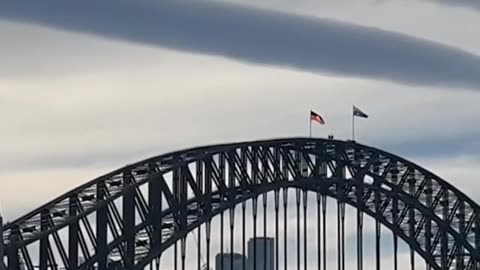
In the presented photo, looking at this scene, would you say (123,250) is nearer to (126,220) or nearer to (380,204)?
(126,220)

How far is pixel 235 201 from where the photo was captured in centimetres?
15550

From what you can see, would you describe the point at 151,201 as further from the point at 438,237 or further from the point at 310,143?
the point at 438,237

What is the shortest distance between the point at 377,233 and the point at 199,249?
1095 inches

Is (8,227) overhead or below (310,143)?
below

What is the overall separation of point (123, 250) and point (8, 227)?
8483 millimetres

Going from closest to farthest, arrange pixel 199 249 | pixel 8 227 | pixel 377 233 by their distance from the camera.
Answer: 1. pixel 8 227
2. pixel 199 249
3. pixel 377 233

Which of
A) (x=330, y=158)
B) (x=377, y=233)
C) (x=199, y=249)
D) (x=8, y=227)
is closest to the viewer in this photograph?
(x=8, y=227)

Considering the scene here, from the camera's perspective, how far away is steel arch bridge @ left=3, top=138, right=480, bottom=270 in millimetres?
144888

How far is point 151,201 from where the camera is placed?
14800cm

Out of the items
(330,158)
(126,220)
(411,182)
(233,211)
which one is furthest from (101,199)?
(411,182)

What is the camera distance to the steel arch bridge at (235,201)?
144888mm

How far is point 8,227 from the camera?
143 metres

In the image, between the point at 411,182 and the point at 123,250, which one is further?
the point at 411,182

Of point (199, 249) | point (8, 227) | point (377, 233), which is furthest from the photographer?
point (377, 233)
